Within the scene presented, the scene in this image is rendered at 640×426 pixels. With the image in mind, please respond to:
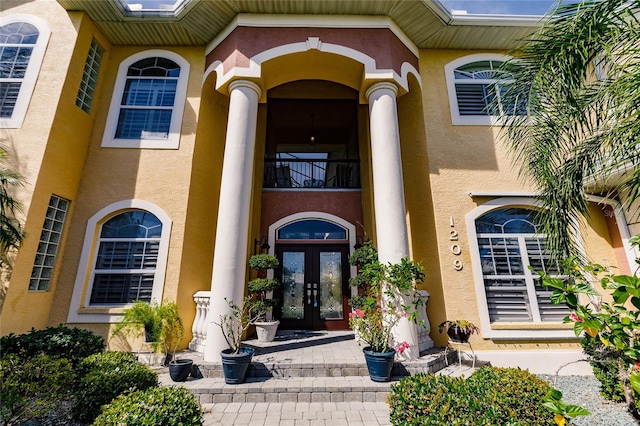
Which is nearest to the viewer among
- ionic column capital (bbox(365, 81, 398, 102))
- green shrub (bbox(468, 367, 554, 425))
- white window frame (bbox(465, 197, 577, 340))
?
green shrub (bbox(468, 367, 554, 425))

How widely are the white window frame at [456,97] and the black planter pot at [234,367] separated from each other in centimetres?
731

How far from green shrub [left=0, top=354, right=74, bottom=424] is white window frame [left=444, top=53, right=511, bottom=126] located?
9.13 meters

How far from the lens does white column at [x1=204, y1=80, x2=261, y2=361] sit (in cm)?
550

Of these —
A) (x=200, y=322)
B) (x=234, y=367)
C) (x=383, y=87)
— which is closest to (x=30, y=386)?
(x=234, y=367)

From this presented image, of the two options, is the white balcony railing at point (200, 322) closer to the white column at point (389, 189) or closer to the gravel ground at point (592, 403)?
the white column at point (389, 189)

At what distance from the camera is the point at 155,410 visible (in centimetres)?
278

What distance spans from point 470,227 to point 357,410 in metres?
4.71

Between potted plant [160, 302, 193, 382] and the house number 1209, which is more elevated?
the house number 1209

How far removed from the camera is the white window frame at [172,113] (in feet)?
23.6

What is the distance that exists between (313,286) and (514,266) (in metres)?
5.20

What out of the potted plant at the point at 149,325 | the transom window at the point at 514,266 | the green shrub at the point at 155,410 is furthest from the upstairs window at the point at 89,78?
the transom window at the point at 514,266

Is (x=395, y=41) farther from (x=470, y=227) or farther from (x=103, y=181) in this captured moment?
(x=103, y=181)

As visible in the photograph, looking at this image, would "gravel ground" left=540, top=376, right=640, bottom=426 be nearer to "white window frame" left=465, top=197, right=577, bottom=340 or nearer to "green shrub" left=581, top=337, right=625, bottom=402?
"green shrub" left=581, top=337, right=625, bottom=402

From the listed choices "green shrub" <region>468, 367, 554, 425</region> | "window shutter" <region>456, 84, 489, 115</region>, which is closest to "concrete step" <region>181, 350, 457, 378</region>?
"green shrub" <region>468, 367, 554, 425</region>
